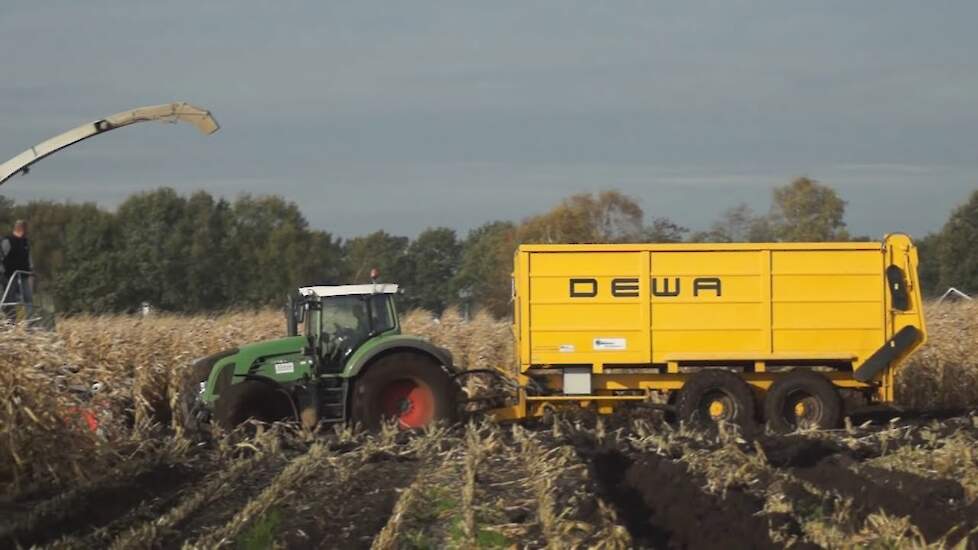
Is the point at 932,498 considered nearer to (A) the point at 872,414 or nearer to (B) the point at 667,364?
(B) the point at 667,364

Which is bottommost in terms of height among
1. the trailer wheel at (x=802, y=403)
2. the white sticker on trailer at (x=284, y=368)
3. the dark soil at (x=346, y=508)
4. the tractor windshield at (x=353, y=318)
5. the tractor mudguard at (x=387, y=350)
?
the dark soil at (x=346, y=508)

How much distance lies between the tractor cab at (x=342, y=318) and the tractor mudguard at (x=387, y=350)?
22 centimetres

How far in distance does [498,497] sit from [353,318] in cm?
674

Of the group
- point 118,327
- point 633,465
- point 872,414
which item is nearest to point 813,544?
point 633,465

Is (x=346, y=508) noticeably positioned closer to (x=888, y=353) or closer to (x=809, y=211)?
(x=888, y=353)

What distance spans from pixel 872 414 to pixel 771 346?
2687 mm

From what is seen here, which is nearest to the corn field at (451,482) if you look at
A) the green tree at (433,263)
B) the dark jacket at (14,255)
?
the dark jacket at (14,255)

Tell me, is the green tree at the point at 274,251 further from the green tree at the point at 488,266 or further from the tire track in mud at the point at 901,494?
the tire track in mud at the point at 901,494

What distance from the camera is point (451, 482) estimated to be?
44.8 feet

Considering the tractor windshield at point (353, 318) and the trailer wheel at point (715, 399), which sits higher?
the tractor windshield at point (353, 318)

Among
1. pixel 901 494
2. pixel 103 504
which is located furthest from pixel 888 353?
pixel 103 504

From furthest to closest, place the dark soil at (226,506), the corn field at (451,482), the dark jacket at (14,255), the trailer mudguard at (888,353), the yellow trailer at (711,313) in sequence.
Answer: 1. the yellow trailer at (711,313)
2. the trailer mudguard at (888,353)
3. the dark jacket at (14,255)
4. the dark soil at (226,506)
5. the corn field at (451,482)

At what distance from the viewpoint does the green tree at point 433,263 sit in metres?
60.0

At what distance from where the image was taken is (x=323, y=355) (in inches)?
728
